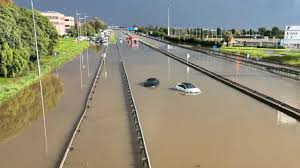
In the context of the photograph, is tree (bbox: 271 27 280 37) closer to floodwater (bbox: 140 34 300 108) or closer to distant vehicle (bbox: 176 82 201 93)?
floodwater (bbox: 140 34 300 108)

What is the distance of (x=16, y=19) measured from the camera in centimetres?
5559

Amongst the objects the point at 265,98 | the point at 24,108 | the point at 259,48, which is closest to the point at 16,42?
the point at 24,108

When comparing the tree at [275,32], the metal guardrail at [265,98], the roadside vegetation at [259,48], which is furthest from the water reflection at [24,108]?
the tree at [275,32]

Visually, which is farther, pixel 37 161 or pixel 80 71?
pixel 80 71

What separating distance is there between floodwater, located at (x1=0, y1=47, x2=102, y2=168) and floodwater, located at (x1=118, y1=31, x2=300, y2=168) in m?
5.88

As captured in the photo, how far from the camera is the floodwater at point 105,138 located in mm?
19828

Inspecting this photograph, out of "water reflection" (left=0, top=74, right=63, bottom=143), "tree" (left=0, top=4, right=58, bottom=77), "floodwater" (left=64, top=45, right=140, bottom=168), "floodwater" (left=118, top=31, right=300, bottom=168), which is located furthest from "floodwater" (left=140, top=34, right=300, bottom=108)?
"tree" (left=0, top=4, right=58, bottom=77)

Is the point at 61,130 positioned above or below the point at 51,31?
below

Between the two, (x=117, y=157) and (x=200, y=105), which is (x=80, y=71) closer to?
(x=200, y=105)

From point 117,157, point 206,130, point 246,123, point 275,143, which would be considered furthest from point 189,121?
point 117,157

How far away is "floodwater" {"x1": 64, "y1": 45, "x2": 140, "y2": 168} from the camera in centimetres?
1983

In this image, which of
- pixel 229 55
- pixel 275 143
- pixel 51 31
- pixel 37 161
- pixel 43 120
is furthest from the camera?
pixel 229 55

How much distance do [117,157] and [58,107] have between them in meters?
14.7

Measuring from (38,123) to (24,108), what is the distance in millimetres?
5795
